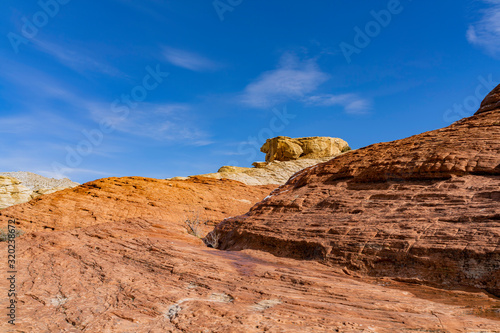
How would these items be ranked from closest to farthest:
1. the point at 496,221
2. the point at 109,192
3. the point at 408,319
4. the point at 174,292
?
the point at 408,319 → the point at 174,292 → the point at 496,221 → the point at 109,192

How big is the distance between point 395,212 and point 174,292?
540cm

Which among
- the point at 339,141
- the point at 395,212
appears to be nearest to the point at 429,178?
the point at 395,212

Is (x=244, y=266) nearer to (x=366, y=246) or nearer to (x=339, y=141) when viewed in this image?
(x=366, y=246)

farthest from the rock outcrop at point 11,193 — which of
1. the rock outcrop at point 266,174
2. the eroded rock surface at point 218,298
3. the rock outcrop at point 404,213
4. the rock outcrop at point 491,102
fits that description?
the rock outcrop at point 491,102

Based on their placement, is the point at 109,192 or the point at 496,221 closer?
the point at 496,221

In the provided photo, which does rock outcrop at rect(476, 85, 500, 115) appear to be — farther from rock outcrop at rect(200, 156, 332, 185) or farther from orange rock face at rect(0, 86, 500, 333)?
rock outcrop at rect(200, 156, 332, 185)

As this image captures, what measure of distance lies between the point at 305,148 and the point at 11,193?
44.4 meters

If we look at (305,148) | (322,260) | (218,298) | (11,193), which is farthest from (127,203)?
(305,148)

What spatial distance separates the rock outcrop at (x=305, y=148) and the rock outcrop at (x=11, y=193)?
40.7 metres

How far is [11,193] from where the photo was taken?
96.0 feet

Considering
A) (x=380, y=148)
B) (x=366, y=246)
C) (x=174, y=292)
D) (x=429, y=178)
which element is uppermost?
(x=380, y=148)

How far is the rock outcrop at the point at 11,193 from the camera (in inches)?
1118

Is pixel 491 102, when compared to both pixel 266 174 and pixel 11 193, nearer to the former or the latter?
pixel 11 193

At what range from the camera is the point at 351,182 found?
426 inches
